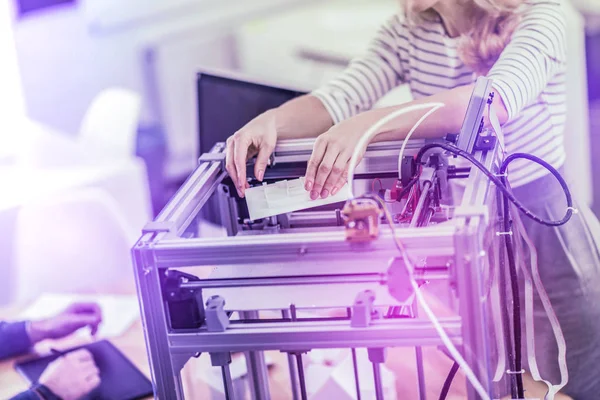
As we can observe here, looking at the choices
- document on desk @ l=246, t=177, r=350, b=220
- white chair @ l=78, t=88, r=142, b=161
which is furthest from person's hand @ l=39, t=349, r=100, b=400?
white chair @ l=78, t=88, r=142, b=161

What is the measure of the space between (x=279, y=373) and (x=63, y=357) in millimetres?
394

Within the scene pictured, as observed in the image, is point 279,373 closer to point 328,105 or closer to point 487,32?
point 328,105

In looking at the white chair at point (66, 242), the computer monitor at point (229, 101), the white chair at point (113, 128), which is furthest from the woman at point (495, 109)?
the white chair at point (113, 128)

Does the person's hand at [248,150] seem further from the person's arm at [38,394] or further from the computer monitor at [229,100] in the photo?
the person's arm at [38,394]

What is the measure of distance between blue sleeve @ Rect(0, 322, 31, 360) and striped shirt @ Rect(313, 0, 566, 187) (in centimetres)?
72

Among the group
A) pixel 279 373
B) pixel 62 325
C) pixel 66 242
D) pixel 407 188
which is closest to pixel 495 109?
pixel 407 188

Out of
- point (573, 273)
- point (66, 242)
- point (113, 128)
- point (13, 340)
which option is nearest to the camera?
point (573, 273)

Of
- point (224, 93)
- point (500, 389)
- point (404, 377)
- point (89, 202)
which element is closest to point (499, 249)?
point (500, 389)

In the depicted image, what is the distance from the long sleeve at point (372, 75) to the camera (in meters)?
1.41

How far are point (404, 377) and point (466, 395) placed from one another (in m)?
0.29

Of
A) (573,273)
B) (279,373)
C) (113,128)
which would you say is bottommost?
(279,373)

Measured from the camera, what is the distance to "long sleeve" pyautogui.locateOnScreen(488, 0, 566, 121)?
112 centimetres

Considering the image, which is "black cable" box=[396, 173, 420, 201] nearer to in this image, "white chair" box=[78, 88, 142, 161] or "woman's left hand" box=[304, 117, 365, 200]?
"woman's left hand" box=[304, 117, 365, 200]

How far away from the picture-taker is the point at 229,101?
1.59 metres
